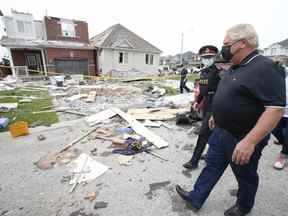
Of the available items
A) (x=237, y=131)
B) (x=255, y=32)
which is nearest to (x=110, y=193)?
(x=237, y=131)

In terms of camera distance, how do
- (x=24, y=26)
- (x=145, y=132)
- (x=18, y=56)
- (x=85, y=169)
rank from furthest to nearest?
(x=24, y=26) → (x=18, y=56) → (x=145, y=132) → (x=85, y=169)

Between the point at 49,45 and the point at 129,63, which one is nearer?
the point at 49,45

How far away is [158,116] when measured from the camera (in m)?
5.29

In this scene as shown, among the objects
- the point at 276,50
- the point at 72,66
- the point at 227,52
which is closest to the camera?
the point at 227,52

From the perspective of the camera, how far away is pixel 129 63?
20547mm

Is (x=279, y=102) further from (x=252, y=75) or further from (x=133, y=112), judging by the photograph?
(x=133, y=112)

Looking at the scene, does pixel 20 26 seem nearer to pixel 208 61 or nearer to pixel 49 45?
pixel 49 45

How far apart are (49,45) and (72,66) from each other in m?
2.75

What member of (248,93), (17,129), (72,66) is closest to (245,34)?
(248,93)

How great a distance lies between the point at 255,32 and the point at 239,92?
19.8 inches

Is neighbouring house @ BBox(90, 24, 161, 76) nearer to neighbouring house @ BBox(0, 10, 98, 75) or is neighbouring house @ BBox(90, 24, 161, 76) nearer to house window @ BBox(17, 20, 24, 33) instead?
neighbouring house @ BBox(0, 10, 98, 75)

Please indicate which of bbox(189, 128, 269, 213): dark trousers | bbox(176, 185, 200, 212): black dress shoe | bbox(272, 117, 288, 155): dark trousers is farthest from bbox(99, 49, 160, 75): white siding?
bbox(189, 128, 269, 213): dark trousers

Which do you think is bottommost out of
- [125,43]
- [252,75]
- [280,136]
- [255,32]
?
[280,136]

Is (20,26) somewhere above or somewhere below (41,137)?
above
